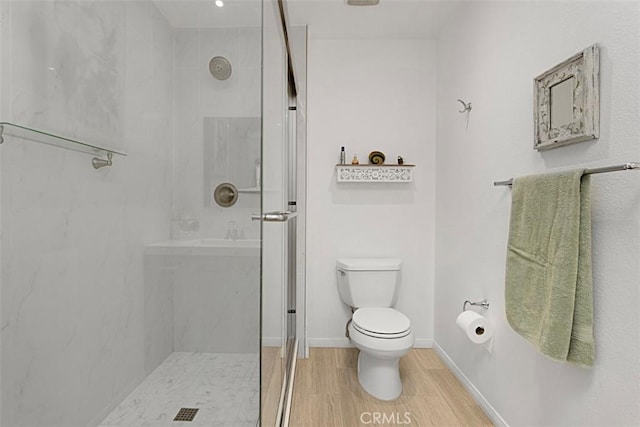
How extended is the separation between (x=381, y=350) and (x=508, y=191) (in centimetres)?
108

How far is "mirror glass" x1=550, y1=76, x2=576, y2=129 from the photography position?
1.28 meters

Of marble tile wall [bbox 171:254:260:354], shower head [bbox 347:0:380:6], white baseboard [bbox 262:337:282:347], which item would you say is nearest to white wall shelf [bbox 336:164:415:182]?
shower head [bbox 347:0:380:6]

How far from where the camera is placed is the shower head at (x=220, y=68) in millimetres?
727

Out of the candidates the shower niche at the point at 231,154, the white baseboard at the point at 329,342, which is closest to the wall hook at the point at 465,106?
the shower niche at the point at 231,154

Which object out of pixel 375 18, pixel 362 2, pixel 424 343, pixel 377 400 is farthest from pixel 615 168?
pixel 424 343

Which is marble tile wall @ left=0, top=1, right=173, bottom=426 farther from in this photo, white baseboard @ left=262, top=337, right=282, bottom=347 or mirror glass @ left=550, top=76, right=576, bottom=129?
mirror glass @ left=550, top=76, right=576, bottom=129

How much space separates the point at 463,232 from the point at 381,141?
0.97 m

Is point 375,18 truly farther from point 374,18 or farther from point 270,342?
point 270,342

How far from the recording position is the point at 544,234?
A: 1.32 metres

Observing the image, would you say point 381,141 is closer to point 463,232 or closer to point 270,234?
point 463,232

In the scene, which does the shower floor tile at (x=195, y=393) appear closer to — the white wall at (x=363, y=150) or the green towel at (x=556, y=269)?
the green towel at (x=556, y=269)

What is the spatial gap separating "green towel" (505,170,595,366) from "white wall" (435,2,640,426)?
0.06 metres

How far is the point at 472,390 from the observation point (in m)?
2.03

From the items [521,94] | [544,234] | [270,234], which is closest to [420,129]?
[521,94]
